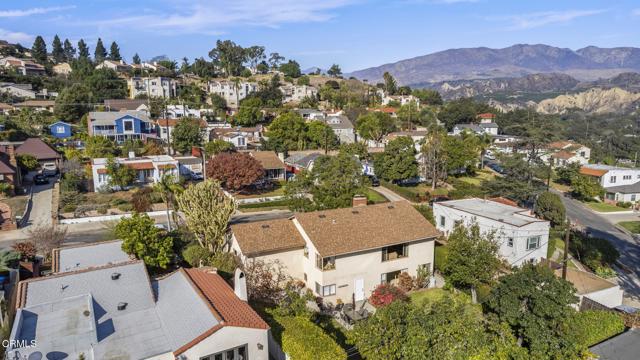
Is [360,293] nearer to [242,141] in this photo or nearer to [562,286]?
[562,286]

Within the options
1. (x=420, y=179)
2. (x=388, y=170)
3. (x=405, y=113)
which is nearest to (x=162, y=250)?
(x=388, y=170)

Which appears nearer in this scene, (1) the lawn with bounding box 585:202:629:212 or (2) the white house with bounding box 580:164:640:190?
(1) the lawn with bounding box 585:202:629:212

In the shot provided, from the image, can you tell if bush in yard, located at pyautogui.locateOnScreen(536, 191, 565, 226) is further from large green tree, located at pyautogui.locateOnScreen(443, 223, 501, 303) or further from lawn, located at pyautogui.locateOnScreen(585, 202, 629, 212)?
lawn, located at pyautogui.locateOnScreen(585, 202, 629, 212)

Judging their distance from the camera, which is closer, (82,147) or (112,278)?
(112,278)

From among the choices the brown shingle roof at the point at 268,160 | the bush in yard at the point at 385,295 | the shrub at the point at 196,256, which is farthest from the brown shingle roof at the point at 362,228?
the brown shingle roof at the point at 268,160

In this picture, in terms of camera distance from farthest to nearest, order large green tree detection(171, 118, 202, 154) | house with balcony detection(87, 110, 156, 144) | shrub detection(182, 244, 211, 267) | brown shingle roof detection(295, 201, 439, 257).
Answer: house with balcony detection(87, 110, 156, 144)
large green tree detection(171, 118, 202, 154)
shrub detection(182, 244, 211, 267)
brown shingle roof detection(295, 201, 439, 257)

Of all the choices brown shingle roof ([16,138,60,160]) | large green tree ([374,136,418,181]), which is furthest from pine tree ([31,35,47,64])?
large green tree ([374,136,418,181])

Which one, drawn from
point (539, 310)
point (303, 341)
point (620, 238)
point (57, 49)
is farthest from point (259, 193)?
point (57, 49)
